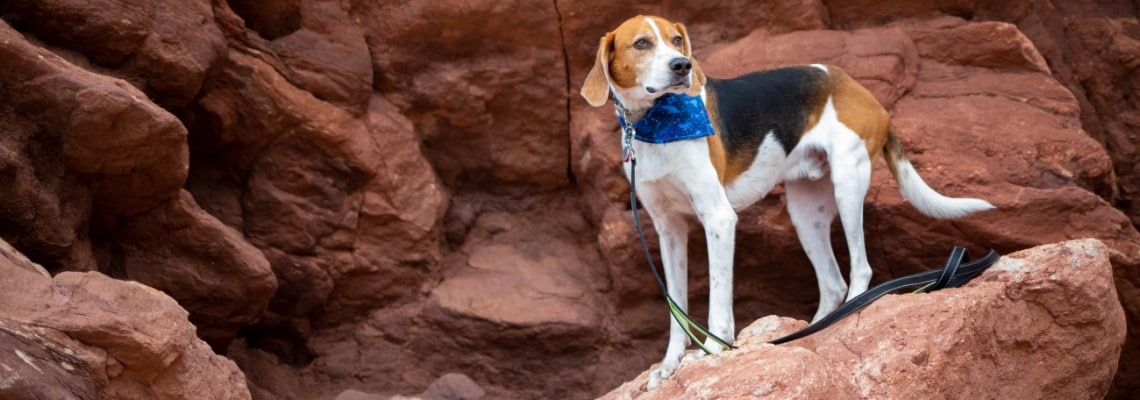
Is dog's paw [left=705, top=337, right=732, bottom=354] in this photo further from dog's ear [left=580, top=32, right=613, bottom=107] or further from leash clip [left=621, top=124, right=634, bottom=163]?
dog's ear [left=580, top=32, right=613, bottom=107]

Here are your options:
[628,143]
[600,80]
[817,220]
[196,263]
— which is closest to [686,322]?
[628,143]

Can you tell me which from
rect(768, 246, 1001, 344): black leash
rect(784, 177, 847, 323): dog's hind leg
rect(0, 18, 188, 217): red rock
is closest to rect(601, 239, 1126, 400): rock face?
rect(768, 246, 1001, 344): black leash

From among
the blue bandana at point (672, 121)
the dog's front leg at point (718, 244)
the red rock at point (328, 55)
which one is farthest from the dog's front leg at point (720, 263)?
the red rock at point (328, 55)

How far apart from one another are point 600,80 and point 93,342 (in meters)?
2.63

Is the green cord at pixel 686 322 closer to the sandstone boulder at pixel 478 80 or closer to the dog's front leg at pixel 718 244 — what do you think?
the dog's front leg at pixel 718 244

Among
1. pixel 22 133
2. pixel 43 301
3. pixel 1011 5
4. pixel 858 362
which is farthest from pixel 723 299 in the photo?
pixel 1011 5

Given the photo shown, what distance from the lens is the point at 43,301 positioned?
155 inches

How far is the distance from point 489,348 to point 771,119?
2.88 m

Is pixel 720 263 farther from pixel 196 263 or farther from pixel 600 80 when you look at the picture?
pixel 196 263

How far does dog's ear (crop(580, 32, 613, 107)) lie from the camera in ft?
17.1

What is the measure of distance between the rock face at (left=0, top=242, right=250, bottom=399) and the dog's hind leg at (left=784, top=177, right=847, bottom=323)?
11.6ft

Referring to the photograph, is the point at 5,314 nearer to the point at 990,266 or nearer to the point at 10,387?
the point at 10,387

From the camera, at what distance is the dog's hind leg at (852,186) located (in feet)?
19.5

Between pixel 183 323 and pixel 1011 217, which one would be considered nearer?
pixel 183 323
